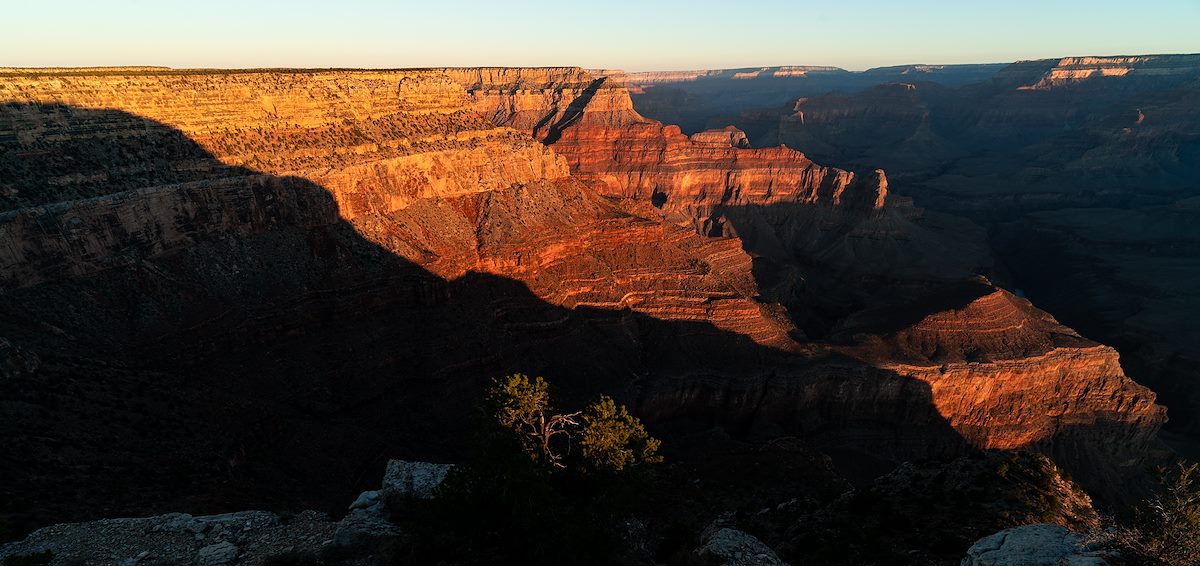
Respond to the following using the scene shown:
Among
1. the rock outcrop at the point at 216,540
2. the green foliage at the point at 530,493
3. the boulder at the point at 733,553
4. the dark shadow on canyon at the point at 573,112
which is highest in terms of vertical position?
the dark shadow on canyon at the point at 573,112

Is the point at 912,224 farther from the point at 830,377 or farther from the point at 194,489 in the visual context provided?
the point at 194,489

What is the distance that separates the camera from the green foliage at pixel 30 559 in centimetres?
1954

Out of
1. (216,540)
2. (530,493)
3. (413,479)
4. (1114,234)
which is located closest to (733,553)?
(530,493)

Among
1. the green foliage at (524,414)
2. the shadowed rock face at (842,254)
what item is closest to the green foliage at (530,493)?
the green foliage at (524,414)

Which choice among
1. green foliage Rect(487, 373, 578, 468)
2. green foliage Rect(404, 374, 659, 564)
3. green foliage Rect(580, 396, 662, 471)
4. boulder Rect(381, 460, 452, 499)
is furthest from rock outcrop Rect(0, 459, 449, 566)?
green foliage Rect(580, 396, 662, 471)

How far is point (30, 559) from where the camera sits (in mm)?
19672

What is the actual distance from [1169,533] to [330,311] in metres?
51.5

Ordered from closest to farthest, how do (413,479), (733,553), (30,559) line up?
(30,559), (733,553), (413,479)

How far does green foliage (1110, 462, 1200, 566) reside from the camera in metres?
12.3

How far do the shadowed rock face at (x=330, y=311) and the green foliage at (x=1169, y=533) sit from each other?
109 ft

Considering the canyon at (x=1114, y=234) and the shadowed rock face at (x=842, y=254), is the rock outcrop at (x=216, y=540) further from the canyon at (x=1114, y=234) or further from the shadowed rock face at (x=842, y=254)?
the canyon at (x=1114, y=234)

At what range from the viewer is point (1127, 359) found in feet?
287

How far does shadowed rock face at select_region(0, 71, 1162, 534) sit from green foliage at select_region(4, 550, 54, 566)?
16.6 feet

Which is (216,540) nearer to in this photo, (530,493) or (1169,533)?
(530,493)
